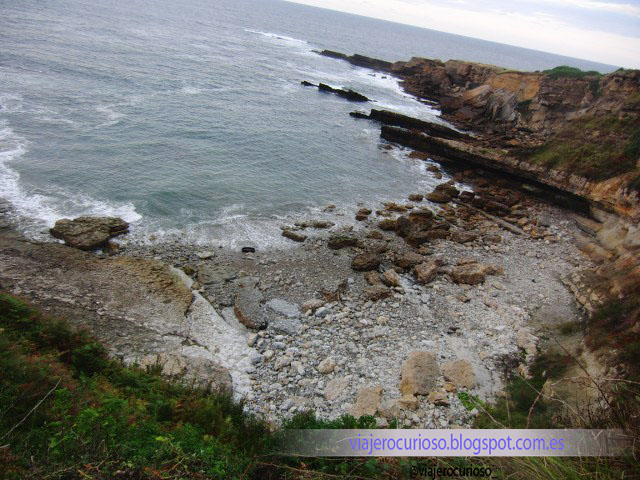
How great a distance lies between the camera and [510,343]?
1368 cm

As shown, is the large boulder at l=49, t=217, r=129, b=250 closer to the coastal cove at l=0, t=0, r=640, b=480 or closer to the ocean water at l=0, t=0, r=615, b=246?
the coastal cove at l=0, t=0, r=640, b=480

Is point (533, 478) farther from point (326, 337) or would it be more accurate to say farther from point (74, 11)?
point (74, 11)

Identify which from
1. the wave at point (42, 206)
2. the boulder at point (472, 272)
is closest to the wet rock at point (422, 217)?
the boulder at point (472, 272)

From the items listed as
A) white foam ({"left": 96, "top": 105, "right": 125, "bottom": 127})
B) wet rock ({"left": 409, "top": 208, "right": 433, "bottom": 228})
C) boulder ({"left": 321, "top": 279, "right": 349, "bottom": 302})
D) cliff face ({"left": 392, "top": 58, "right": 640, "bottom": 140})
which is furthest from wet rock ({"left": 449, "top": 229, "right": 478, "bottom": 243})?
white foam ({"left": 96, "top": 105, "right": 125, "bottom": 127})

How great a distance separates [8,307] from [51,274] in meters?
5.57

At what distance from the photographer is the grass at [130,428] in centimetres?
452

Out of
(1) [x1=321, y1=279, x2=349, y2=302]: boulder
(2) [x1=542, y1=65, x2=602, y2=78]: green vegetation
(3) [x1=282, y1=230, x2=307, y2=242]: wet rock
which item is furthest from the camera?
(2) [x1=542, y1=65, x2=602, y2=78]: green vegetation

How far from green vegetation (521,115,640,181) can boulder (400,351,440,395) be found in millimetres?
21258

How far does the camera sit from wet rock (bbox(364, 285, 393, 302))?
16.0 metres

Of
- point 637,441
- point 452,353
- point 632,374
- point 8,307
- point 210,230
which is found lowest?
point 210,230

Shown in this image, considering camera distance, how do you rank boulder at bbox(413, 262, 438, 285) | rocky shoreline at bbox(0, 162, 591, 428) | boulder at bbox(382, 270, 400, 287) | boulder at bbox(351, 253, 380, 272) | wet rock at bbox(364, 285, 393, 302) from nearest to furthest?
rocky shoreline at bbox(0, 162, 591, 428) < wet rock at bbox(364, 285, 393, 302) < boulder at bbox(382, 270, 400, 287) < boulder at bbox(413, 262, 438, 285) < boulder at bbox(351, 253, 380, 272)

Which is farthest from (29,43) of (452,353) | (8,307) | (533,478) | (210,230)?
(533,478)

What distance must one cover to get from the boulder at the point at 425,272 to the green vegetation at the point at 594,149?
1589 centimetres

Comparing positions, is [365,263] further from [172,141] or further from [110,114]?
[110,114]
